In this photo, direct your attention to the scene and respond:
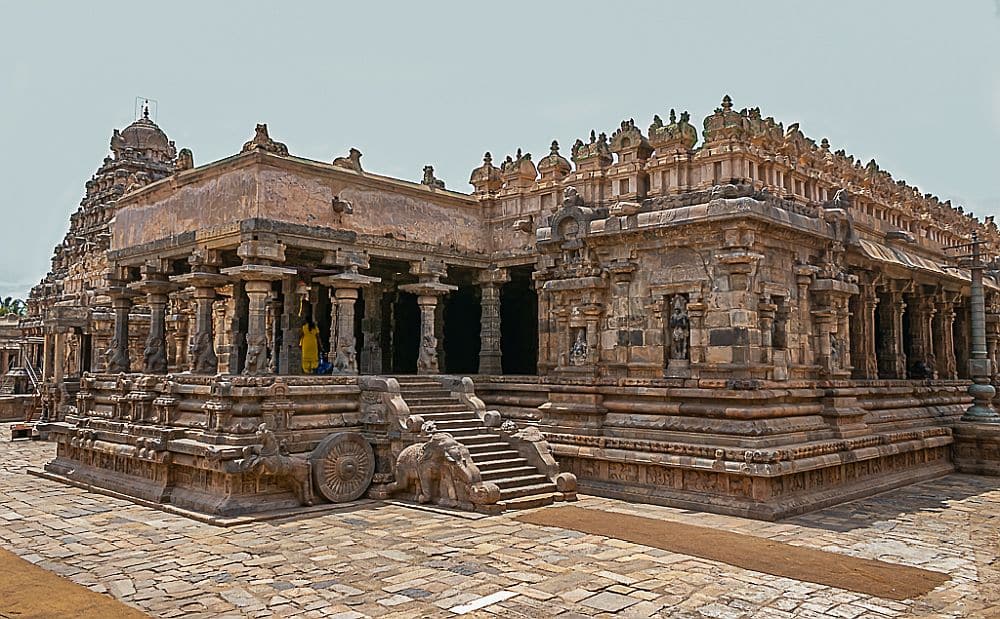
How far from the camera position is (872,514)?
1095 centimetres

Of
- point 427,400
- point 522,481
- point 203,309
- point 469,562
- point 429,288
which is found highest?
point 429,288

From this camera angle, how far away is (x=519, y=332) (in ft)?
67.3

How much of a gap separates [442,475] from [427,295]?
15.5 feet

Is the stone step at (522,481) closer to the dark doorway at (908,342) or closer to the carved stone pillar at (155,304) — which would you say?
the carved stone pillar at (155,304)

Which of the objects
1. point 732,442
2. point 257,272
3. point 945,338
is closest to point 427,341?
point 257,272

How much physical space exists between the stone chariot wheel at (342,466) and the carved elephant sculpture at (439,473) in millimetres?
534

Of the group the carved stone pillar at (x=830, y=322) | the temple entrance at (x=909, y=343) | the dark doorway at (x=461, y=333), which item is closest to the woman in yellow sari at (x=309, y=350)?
the dark doorway at (x=461, y=333)

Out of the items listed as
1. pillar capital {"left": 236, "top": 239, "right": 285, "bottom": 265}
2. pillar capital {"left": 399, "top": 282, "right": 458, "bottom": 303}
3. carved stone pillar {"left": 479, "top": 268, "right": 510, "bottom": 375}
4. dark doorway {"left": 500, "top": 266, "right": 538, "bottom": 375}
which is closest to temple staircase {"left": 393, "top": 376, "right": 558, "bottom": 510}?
pillar capital {"left": 399, "top": 282, "right": 458, "bottom": 303}

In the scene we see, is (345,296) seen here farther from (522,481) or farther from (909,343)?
(909,343)

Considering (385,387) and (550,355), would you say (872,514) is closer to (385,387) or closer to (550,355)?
(550,355)

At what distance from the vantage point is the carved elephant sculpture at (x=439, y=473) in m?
11.2

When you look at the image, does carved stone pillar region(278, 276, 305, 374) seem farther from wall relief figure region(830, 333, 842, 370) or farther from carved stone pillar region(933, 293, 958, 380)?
carved stone pillar region(933, 293, 958, 380)

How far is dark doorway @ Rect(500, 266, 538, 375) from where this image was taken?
795 inches

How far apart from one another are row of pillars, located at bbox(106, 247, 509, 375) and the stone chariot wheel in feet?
6.09
